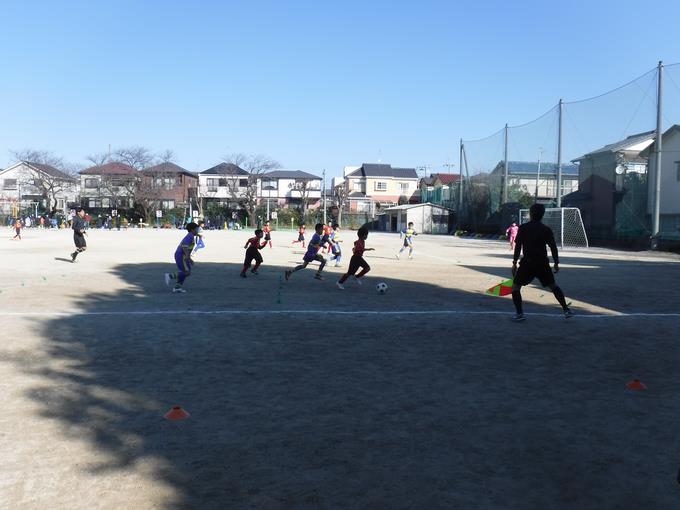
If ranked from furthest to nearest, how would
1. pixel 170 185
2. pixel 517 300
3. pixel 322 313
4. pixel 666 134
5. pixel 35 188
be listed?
pixel 170 185 < pixel 35 188 < pixel 666 134 < pixel 322 313 < pixel 517 300

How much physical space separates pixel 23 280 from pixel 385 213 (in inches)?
2451

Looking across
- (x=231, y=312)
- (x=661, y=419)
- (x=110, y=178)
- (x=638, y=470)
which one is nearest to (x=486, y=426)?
(x=638, y=470)

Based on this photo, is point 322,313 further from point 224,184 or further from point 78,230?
point 224,184

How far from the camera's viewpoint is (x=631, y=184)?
31.9 metres

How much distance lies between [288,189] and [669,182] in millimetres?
57383

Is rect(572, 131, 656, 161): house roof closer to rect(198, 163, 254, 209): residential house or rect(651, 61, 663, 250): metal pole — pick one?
rect(651, 61, 663, 250): metal pole

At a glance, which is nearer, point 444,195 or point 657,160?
point 657,160

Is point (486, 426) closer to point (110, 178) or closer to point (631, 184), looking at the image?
point (631, 184)

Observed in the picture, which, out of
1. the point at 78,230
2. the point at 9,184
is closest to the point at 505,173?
the point at 78,230

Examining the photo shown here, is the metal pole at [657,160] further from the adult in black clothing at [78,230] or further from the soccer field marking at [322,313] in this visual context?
the adult in black clothing at [78,230]

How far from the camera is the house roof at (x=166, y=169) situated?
250ft

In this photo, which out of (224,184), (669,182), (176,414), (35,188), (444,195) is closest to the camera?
(176,414)

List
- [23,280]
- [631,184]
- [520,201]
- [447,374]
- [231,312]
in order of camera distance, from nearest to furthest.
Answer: [447,374]
[231,312]
[23,280]
[631,184]
[520,201]

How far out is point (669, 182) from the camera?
3375 centimetres
